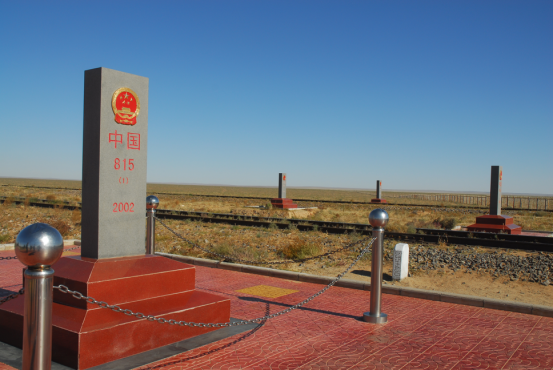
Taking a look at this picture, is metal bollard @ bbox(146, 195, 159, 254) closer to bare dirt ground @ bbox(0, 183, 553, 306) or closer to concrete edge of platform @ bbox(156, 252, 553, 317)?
concrete edge of platform @ bbox(156, 252, 553, 317)

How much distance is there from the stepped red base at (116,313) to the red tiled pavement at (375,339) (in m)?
0.42

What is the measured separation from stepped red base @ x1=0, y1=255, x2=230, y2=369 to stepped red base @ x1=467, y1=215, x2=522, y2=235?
1459 cm

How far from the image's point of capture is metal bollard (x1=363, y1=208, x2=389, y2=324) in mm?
5953

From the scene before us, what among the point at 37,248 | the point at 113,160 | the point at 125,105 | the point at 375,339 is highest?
the point at 125,105

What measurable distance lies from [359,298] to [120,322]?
399cm

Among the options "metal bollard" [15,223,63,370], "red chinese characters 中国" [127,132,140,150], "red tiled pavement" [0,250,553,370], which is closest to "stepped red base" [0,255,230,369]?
"red tiled pavement" [0,250,553,370]

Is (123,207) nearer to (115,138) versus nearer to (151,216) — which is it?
(115,138)

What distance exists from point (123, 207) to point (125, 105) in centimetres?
120

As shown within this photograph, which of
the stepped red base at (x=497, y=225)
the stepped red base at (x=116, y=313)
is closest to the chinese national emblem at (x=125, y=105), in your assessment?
the stepped red base at (x=116, y=313)

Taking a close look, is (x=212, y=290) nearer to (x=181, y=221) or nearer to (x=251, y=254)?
(x=251, y=254)

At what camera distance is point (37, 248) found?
110 inches

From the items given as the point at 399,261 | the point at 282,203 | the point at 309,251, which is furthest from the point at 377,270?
the point at 282,203

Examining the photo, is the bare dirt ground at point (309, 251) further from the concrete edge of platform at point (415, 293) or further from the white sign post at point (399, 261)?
the concrete edge of platform at point (415, 293)

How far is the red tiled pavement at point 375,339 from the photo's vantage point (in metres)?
4.53
